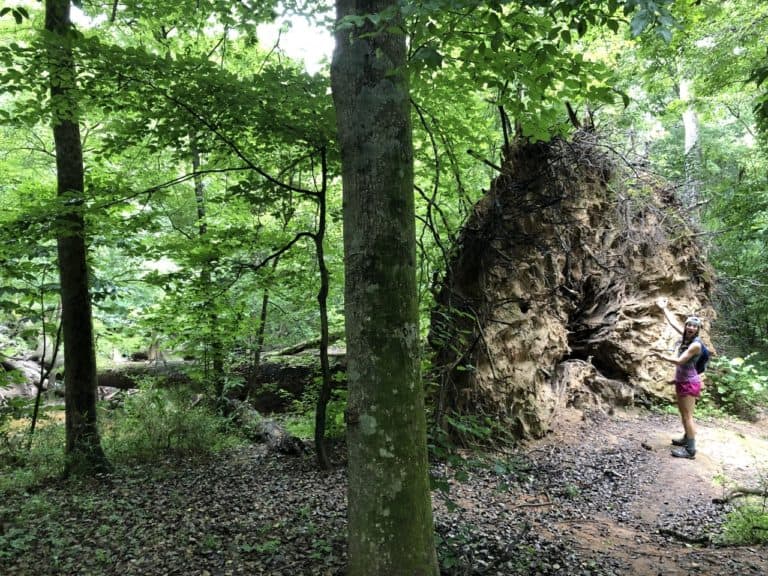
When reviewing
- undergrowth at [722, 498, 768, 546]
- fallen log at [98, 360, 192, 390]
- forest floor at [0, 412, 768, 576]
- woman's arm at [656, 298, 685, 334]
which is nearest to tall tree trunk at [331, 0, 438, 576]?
forest floor at [0, 412, 768, 576]

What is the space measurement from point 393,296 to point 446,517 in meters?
2.68

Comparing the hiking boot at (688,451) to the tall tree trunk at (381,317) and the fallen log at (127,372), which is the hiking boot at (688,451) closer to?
the tall tree trunk at (381,317)

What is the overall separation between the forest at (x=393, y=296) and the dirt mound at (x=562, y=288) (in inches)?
2.1

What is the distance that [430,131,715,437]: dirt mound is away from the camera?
6695mm

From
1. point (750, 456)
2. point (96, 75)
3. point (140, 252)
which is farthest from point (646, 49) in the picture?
point (140, 252)

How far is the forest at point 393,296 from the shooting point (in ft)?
8.46

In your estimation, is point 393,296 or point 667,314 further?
point 667,314

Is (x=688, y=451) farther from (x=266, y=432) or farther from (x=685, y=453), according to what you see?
(x=266, y=432)

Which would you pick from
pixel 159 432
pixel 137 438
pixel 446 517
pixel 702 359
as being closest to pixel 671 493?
pixel 702 359

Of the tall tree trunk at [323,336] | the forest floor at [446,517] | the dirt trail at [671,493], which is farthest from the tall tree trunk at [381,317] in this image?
the tall tree trunk at [323,336]

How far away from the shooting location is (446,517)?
13.6 ft

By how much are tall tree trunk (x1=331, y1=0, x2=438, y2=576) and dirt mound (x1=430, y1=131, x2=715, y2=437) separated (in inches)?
124

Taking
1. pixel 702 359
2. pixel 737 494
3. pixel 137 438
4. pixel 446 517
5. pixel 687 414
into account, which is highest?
pixel 702 359

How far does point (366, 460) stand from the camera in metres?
2.44
